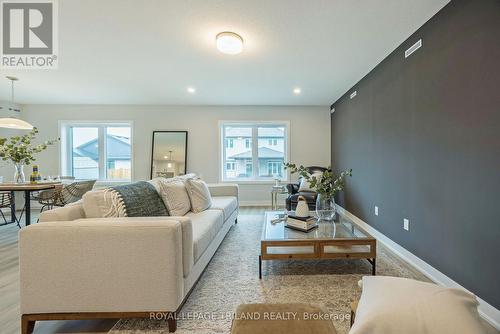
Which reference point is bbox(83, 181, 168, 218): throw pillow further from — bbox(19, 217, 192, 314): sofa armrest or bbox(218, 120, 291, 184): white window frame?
bbox(218, 120, 291, 184): white window frame

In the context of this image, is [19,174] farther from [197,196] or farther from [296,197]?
[296,197]

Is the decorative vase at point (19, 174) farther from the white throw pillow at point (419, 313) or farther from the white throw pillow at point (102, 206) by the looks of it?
the white throw pillow at point (419, 313)

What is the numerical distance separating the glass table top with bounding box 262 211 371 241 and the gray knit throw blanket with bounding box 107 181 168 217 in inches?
41.0

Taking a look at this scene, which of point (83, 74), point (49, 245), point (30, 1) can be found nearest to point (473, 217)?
point (49, 245)

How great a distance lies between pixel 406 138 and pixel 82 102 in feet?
20.7

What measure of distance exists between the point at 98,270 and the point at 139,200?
64cm

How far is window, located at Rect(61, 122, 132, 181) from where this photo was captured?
18.3 ft

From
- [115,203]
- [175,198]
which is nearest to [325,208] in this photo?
[175,198]

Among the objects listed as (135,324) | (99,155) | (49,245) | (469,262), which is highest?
(99,155)

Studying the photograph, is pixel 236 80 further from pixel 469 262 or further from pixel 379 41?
pixel 469 262

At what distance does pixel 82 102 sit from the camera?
521 centimetres

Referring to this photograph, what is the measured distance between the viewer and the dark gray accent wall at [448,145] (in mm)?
1561

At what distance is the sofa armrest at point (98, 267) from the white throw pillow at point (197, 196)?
1320mm
